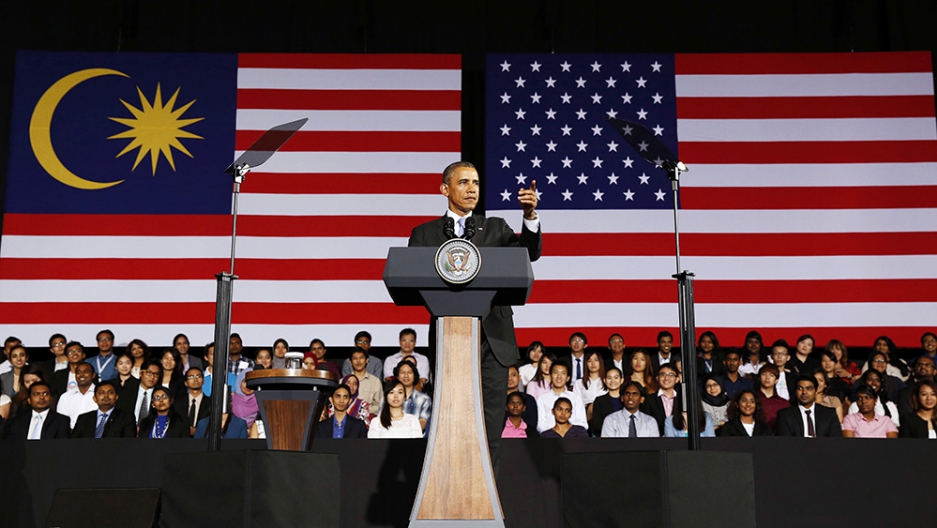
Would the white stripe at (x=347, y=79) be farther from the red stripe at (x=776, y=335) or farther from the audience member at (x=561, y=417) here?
the audience member at (x=561, y=417)

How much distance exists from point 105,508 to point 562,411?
2.74 m

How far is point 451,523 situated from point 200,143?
234 inches

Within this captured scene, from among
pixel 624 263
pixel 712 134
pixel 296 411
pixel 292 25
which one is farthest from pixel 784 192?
pixel 296 411

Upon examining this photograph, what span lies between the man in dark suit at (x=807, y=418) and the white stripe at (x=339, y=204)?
10.9ft

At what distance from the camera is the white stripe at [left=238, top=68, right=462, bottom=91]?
7750 millimetres

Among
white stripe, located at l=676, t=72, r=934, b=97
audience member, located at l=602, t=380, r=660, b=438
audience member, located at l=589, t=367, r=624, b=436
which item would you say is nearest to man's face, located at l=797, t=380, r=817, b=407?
audience member, located at l=602, t=380, r=660, b=438

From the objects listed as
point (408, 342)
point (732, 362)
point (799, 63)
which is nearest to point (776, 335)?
point (732, 362)

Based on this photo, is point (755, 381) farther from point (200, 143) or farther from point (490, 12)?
point (200, 143)

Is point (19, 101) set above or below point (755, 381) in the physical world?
above

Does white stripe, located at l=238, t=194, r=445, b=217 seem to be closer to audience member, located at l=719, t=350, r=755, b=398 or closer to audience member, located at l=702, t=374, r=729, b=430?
audience member, located at l=719, t=350, r=755, b=398

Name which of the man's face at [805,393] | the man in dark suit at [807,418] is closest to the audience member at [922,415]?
the man in dark suit at [807,418]

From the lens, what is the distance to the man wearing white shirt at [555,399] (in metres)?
5.46

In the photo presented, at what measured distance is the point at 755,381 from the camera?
599cm

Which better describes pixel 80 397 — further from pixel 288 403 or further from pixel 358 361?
pixel 288 403
